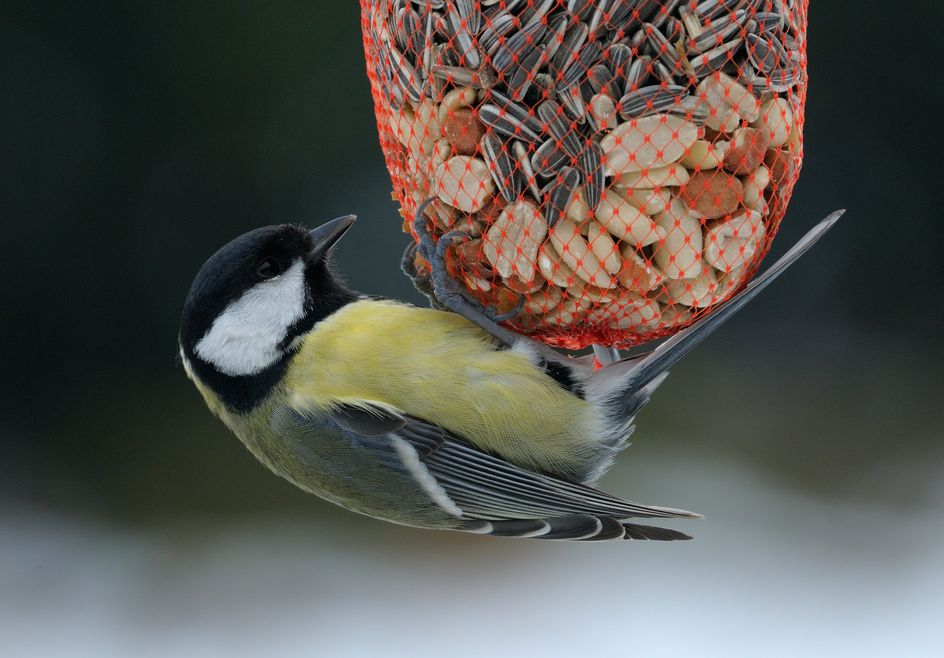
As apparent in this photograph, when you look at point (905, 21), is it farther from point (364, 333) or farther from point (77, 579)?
point (77, 579)

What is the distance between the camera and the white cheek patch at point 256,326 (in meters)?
1.68

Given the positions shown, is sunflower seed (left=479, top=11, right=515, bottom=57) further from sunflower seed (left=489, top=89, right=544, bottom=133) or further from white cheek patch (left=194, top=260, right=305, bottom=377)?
white cheek patch (left=194, top=260, right=305, bottom=377)

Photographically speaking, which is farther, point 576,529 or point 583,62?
point 576,529

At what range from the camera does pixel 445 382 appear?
1.67 m

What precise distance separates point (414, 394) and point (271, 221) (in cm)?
202

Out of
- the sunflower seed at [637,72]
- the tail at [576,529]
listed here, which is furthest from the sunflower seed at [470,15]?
the tail at [576,529]

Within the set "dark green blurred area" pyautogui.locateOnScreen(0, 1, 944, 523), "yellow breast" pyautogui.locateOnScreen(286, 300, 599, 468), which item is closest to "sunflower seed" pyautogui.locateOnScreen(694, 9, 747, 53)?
"yellow breast" pyautogui.locateOnScreen(286, 300, 599, 468)

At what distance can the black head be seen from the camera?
166cm

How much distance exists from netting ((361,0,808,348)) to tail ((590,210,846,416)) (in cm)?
3

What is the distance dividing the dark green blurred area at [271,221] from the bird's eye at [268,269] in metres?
1.76

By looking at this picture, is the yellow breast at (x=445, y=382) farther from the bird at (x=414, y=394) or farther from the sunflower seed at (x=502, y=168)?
the sunflower seed at (x=502, y=168)

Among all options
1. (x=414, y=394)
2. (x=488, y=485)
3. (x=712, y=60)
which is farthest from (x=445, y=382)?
(x=712, y=60)

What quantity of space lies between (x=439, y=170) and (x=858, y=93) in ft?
7.66

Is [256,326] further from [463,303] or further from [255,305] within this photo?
[463,303]
